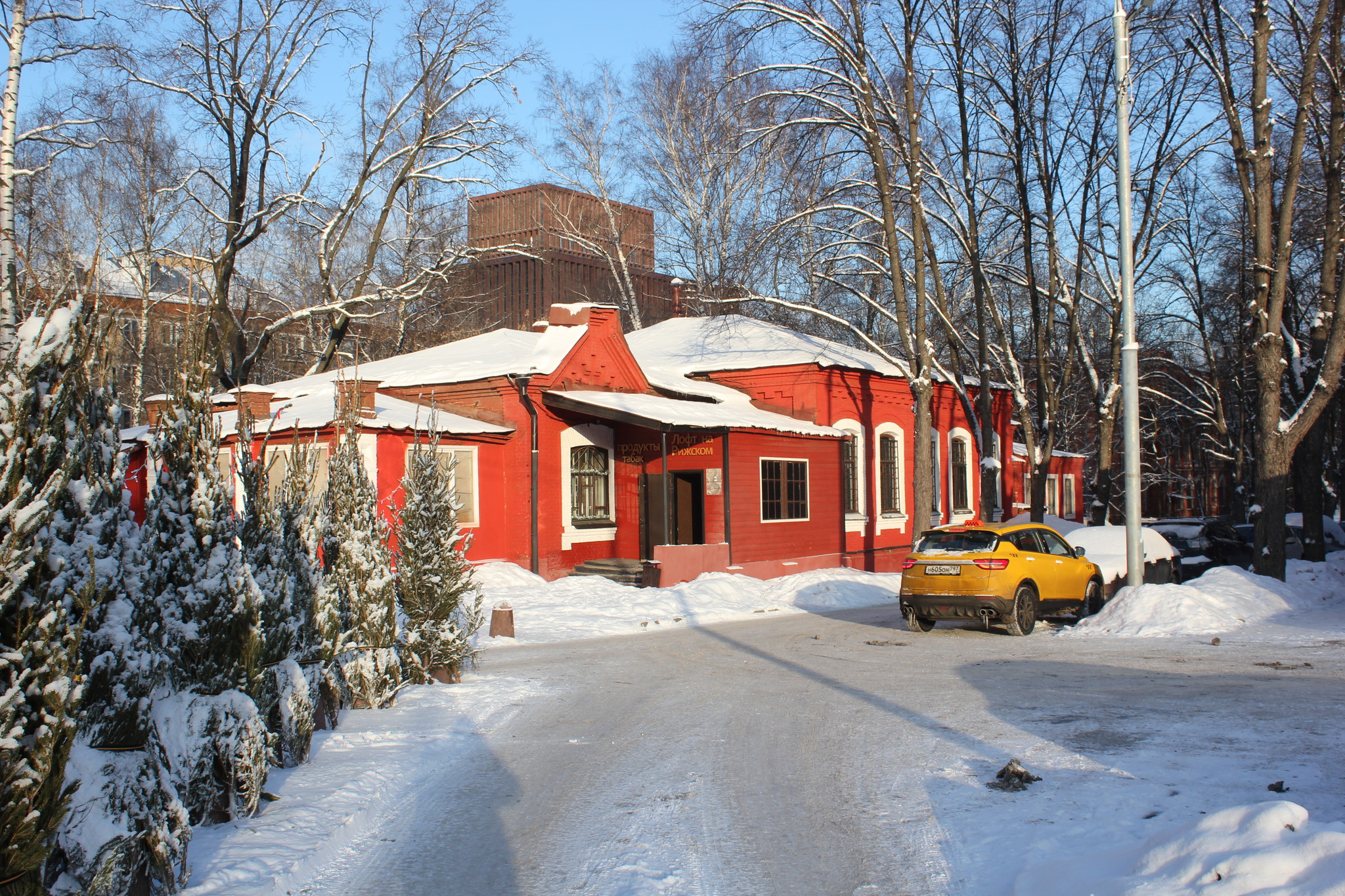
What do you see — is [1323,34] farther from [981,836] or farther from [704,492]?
[981,836]

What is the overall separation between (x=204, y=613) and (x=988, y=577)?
33.7 ft

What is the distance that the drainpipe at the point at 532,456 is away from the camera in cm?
1998

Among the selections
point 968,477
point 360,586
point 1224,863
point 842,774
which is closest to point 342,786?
point 360,586

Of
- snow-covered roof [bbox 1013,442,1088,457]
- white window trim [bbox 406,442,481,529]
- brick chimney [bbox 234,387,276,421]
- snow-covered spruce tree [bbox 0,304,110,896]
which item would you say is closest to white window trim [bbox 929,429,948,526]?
snow-covered roof [bbox 1013,442,1088,457]

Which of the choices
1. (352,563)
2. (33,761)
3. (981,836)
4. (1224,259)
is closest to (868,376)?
(1224,259)

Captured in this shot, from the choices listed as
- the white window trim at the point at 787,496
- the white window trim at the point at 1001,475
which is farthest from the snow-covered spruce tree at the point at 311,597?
the white window trim at the point at 1001,475

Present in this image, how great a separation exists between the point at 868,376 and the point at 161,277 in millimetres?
20881

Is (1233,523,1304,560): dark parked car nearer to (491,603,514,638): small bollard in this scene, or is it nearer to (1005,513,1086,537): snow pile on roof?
(1005,513,1086,537): snow pile on roof

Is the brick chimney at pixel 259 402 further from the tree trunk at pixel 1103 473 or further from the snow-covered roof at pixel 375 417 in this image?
the tree trunk at pixel 1103 473

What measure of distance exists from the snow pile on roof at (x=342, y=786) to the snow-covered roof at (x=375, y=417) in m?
8.62

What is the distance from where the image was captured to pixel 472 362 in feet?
74.0

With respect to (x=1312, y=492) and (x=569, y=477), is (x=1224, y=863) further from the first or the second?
(x=1312, y=492)

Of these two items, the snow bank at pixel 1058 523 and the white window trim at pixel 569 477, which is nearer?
the white window trim at pixel 569 477

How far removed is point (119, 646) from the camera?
4.45 m
